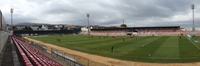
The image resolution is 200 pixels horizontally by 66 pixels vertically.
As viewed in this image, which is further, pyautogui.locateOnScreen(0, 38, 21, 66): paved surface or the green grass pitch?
the green grass pitch

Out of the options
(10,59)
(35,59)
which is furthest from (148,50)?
(35,59)

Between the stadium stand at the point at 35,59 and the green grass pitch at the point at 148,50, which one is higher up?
the stadium stand at the point at 35,59

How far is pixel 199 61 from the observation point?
3722 centimetres

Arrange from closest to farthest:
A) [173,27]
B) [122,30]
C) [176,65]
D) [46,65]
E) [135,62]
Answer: [46,65], [176,65], [135,62], [173,27], [122,30]

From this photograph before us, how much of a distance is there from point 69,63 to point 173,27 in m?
135

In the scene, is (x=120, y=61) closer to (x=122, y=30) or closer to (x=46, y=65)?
(x=46, y=65)

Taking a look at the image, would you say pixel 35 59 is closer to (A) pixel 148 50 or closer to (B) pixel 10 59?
(B) pixel 10 59

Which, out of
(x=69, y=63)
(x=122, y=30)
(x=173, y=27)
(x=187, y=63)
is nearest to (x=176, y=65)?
(x=187, y=63)

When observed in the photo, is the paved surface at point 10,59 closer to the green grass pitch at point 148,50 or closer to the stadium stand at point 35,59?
the stadium stand at point 35,59

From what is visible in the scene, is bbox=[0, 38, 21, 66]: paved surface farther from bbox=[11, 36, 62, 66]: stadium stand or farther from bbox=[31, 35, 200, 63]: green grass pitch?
bbox=[31, 35, 200, 63]: green grass pitch

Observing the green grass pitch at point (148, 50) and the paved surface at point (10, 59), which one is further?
the green grass pitch at point (148, 50)

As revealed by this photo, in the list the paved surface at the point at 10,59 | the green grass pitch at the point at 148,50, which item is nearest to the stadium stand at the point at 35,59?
the paved surface at the point at 10,59

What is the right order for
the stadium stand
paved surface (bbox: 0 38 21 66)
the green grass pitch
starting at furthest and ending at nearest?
the green grass pitch
paved surface (bbox: 0 38 21 66)
the stadium stand

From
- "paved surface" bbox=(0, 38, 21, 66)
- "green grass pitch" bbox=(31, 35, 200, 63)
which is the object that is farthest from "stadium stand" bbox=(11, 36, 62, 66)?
"green grass pitch" bbox=(31, 35, 200, 63)
